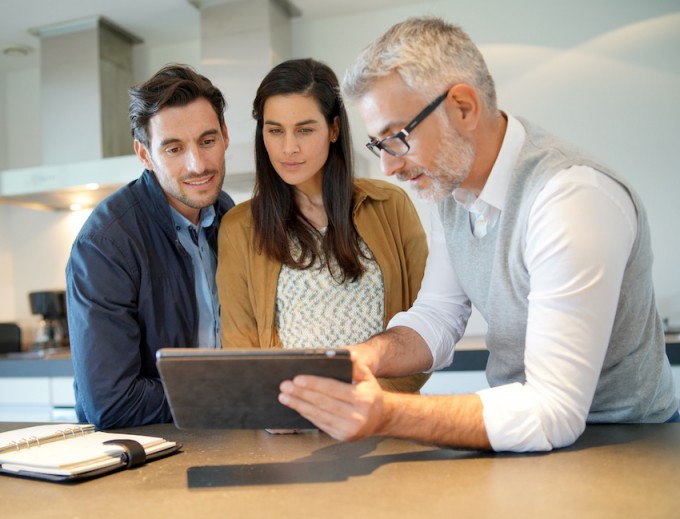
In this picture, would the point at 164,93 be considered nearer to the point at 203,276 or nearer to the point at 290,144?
the point at 290,144

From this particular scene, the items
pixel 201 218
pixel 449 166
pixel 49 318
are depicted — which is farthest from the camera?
pixel 49 318

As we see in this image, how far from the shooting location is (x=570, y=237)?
1.01 metres

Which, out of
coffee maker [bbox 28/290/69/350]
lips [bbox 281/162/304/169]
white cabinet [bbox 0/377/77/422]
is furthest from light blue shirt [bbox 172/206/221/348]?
coffee maker [bbox 28/290/69/350]

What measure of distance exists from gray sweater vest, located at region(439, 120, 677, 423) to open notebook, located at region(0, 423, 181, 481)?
0.62m

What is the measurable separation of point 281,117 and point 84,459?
98 centimetres

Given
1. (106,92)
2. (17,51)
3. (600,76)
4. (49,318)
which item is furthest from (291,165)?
(17,51)

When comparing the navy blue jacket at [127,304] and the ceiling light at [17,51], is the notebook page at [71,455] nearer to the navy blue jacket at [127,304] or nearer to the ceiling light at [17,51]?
the navy blue jacket at [127,304]

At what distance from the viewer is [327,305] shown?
66.5 inches

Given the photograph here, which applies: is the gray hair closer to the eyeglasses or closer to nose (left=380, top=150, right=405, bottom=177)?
the eyeglasses

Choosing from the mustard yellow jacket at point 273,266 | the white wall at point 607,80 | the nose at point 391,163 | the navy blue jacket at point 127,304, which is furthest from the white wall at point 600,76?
the nose at point 391,163

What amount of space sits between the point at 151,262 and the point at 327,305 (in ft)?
1.50

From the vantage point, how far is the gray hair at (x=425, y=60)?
1.18 metres

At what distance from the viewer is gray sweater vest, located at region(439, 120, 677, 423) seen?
1116 mm

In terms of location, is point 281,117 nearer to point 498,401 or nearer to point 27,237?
point 498,401
